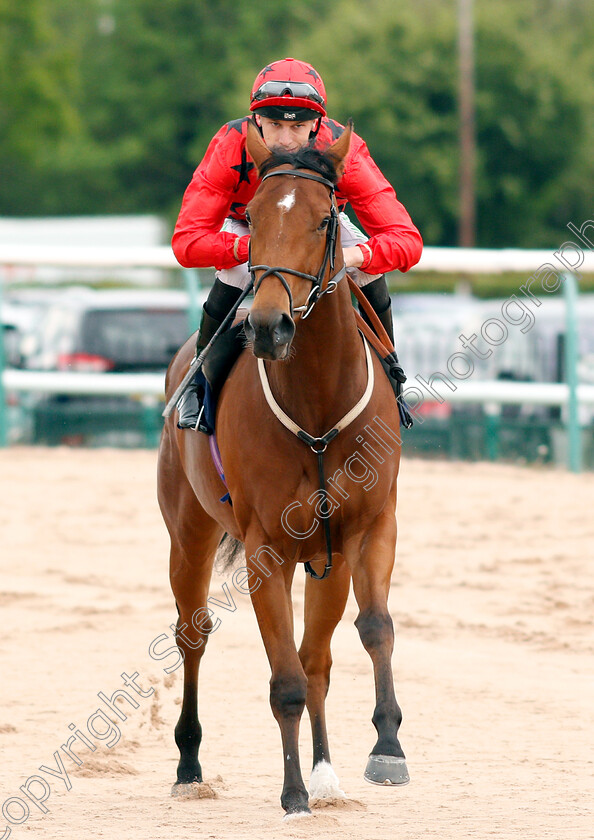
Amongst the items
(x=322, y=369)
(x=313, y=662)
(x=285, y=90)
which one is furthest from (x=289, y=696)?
(x=285, y=90)

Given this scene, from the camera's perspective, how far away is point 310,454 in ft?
15.1

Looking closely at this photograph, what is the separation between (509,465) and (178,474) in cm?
689

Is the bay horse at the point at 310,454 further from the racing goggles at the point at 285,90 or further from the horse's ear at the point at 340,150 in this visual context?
the racing goggles at the point at 285,90

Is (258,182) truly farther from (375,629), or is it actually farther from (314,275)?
(375,629)

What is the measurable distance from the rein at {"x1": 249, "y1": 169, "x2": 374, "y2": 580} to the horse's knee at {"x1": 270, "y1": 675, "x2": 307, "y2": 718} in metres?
0.47

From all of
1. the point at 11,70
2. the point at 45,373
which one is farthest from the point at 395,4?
the point at 45,373

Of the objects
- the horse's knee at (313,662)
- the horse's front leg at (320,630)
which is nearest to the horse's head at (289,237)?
the horse's front leg at (320,630)

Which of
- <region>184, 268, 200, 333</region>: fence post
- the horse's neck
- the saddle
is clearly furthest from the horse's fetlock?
<region>184, 268, 200, 333</region>: fence post

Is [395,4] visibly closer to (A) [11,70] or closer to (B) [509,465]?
(A) [11,70]

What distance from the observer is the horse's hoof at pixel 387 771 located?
4.32m

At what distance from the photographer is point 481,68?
36.7 meters

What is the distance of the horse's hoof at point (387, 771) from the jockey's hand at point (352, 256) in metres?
1.67

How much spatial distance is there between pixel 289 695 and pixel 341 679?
2.29m

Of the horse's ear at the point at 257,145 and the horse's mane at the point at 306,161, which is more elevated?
the horse's ear at the point at 257,145
